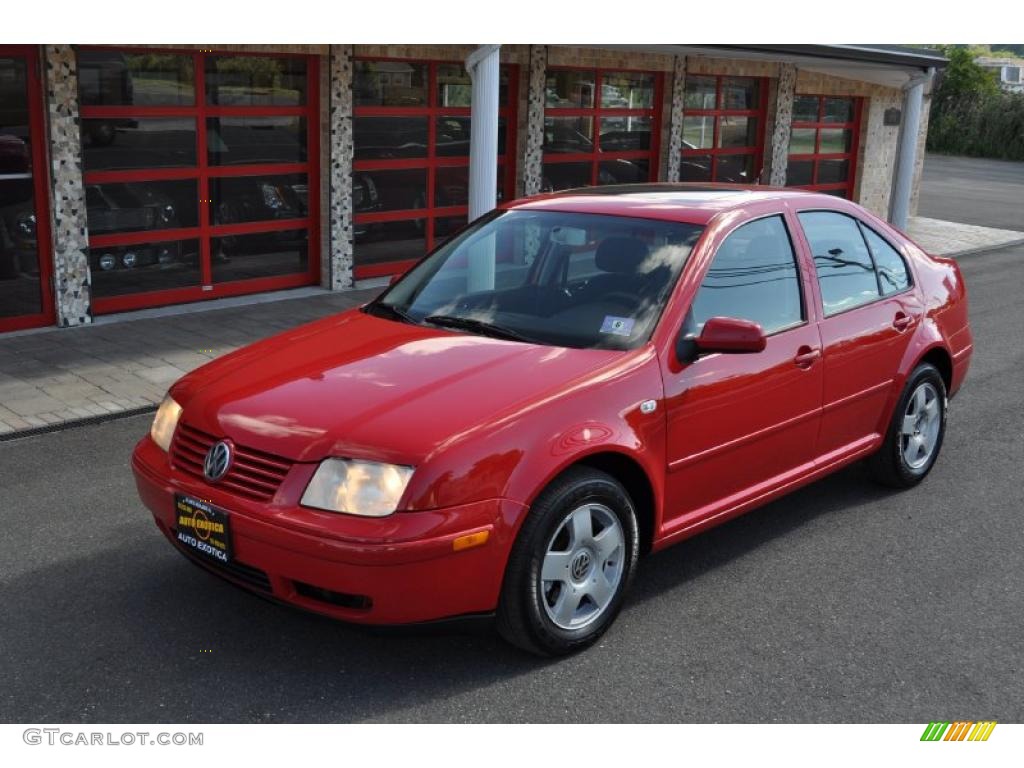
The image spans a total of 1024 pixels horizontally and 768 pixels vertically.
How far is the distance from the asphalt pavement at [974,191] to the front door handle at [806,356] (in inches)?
703

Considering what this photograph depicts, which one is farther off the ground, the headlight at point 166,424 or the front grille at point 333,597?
the headlight at point 166,424

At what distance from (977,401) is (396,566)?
5892mm

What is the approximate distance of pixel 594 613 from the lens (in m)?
4.49

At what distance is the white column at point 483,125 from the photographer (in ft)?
34.9

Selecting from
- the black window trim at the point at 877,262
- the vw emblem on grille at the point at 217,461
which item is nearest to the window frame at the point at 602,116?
the black window trim at the point at 877,262

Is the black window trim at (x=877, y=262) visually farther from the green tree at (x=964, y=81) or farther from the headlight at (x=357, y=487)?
the green tree at (x=964, y=81)

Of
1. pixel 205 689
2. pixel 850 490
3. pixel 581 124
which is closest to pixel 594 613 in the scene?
pixel 205 689

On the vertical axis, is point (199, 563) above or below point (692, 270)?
below

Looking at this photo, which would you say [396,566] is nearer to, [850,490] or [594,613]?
[594,613]

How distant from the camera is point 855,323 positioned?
5.71 meters

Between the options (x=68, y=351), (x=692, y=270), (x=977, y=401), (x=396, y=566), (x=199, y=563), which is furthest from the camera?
(x=68, y=351)

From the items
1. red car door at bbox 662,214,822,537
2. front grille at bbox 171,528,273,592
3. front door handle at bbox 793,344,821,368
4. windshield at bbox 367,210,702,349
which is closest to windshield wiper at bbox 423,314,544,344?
windshield at bbox 367,210,702,349

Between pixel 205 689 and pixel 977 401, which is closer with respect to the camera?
pixel 205 689

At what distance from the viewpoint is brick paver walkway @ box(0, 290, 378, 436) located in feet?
25.6
